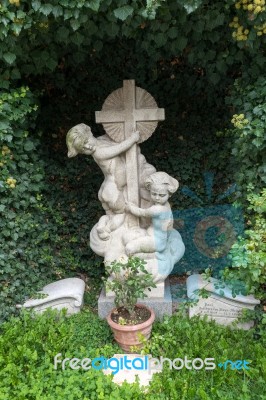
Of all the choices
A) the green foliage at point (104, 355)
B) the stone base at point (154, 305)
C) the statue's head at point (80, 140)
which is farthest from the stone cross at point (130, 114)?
the green foliage at point (104, 355)

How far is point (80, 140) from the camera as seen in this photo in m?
3.47

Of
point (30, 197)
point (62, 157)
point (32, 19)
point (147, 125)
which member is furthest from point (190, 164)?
point (32, 19)

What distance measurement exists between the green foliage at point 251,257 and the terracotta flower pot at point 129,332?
28.3 inches

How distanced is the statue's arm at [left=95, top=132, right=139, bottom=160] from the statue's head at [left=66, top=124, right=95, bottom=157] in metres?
0.08

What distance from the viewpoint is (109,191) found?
3654 mm

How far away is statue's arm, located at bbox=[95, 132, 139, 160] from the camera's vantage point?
11.7 feet

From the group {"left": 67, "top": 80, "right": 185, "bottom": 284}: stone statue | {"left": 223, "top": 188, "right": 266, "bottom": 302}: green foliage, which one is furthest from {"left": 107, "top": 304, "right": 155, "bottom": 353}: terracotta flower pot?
{"left": 223, "top": 188, "right": 266, "bottom": 302}: green foliage

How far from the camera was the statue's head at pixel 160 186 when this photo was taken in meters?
3.44

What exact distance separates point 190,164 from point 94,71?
1.44 m

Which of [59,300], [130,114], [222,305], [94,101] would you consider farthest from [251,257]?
[94,101]

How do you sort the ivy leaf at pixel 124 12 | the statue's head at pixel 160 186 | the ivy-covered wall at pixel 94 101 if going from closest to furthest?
the ivy leaf at pixel 124 12
the ivy-covered wall at pixel 94 101
the statue's head at pixel 160 186

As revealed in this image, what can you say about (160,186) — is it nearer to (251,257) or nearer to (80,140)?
(80,140)

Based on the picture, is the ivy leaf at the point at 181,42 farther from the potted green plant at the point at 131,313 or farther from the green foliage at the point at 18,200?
the potted green plant at the point at 131,313

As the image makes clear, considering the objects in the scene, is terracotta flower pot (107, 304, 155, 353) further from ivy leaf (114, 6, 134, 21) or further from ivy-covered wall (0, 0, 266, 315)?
ivy leaf (114, 6, 134, 21)
